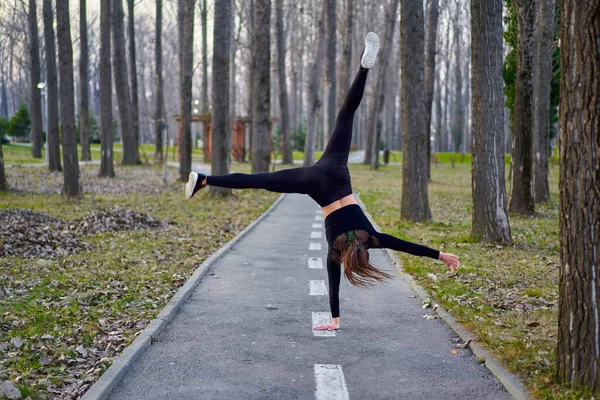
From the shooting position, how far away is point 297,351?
6711 millimetres

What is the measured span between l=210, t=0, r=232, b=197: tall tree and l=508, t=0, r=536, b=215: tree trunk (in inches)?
365

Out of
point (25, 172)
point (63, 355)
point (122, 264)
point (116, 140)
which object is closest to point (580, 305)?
point (63, 355)

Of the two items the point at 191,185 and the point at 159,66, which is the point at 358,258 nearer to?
the point at 191,185

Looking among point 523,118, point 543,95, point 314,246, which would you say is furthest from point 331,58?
point 314,246

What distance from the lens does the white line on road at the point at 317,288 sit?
9.47 metres

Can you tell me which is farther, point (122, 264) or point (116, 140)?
point (116, 140)

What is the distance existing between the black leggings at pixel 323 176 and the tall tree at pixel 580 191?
6.89 ft

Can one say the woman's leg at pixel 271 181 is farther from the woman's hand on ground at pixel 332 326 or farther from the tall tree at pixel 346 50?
the tall tree at pixel 346 50

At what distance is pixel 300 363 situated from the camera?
6.33 metres

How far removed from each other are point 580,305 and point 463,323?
2.46 meters

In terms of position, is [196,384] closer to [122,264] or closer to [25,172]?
[122,264]

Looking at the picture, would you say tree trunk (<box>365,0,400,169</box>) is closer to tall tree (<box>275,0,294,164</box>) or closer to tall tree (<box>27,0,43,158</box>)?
tall tree (<box>275,0,294,164</box>)

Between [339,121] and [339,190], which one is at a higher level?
[339,121]

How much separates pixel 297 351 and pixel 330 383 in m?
0.96
